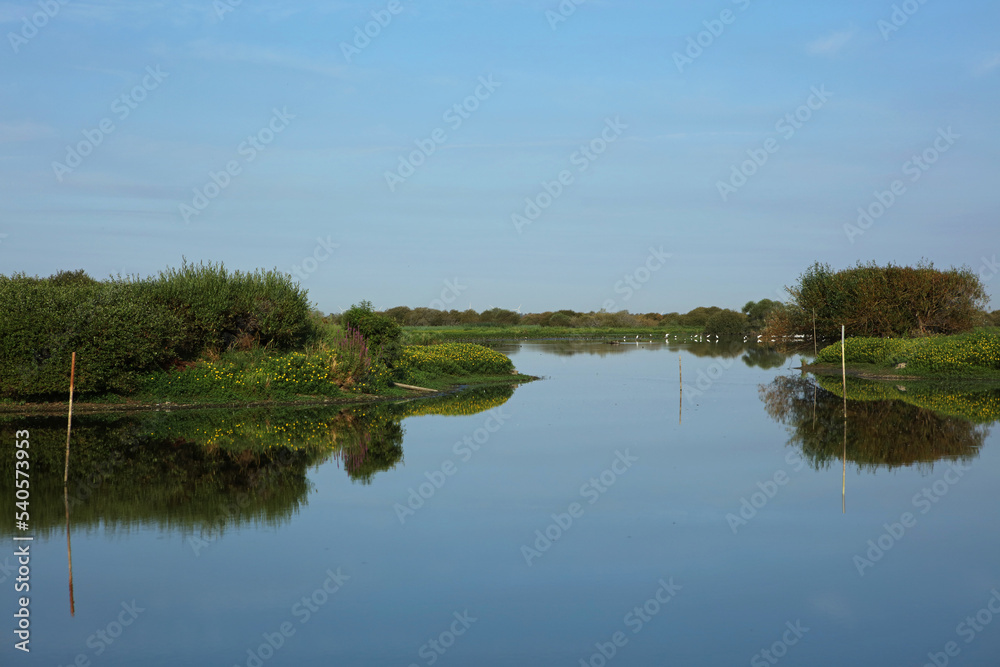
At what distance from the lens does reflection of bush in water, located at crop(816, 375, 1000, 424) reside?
26312mm

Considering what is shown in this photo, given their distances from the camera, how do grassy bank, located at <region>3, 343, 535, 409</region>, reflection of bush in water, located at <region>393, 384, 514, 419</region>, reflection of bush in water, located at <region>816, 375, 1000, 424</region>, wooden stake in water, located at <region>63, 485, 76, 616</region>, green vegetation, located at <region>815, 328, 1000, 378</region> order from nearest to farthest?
wooden stake in water, located at <region>63, 485, 76, 616</region>, reflection of bush in water, located at <region>816, 375, 1000, 424</region>, reflection of bush in water, located at <region>393, 384, 514, 419</region>, grassy bank, located at <region>3, 343, 535, 409</region>, green vegetation, located at <region>815, 328, 1000, 378</region>

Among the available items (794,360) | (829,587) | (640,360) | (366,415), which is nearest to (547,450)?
(366,415)

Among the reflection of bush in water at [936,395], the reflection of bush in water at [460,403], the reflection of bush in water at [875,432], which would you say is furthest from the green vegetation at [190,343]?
the reflection of bush in water at [936,395]

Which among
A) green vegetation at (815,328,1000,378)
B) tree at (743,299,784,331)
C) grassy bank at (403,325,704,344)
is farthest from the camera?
tree at (743,299,784,331)

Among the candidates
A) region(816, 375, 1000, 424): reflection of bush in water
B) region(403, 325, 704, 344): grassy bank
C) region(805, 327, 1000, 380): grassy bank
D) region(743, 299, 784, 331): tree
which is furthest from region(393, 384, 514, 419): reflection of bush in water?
region(743, 299, 784, 331): tree

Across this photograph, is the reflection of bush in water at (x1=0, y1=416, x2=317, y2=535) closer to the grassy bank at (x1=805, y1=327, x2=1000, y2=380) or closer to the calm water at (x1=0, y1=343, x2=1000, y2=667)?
the calm water at (x1=0, y1=343, x2=1000, y2=667)

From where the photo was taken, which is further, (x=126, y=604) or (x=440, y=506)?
(x=440, y=506)

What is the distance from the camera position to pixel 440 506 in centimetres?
1330

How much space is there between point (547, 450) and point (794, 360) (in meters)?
46.0

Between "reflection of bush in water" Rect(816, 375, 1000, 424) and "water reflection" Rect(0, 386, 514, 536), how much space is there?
1448 centimetres

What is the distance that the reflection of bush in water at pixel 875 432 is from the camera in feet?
59.0

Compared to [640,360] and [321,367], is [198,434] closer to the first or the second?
[321,367]

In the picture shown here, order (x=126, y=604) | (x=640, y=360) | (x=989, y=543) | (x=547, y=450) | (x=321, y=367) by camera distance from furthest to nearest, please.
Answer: (x=640, y=360) → (x=321, y=367) → (x=547, y=450) → (x=989, y=543) → (x=126, y=604)

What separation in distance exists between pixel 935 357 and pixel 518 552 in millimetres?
35393
